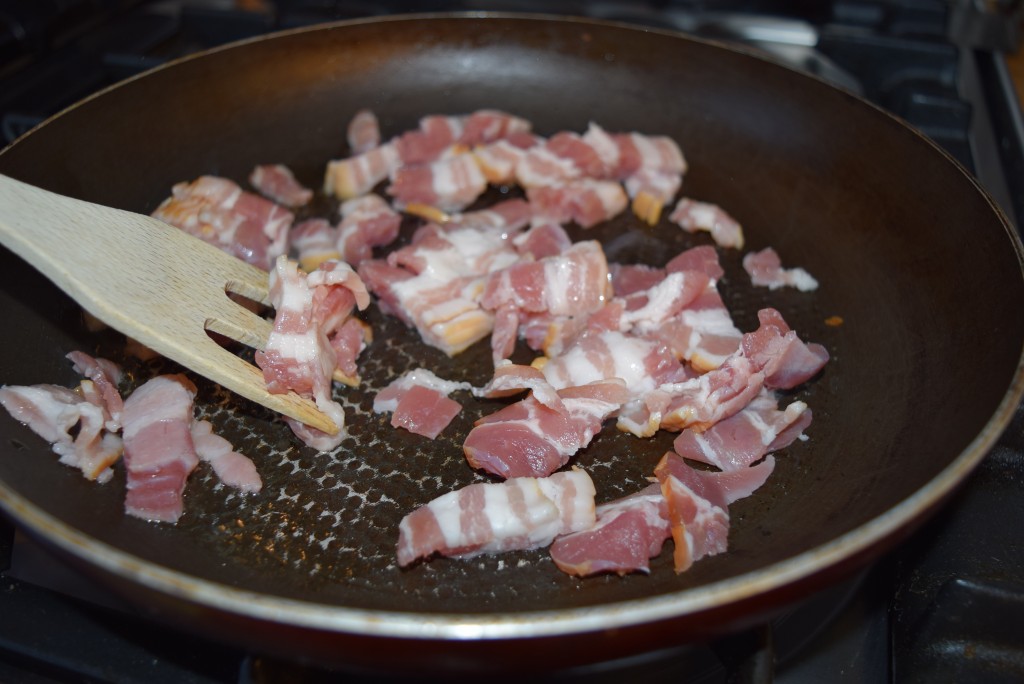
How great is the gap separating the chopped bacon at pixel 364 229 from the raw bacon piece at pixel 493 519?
0.83m

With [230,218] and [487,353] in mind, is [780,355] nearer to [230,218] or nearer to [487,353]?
[487,353]

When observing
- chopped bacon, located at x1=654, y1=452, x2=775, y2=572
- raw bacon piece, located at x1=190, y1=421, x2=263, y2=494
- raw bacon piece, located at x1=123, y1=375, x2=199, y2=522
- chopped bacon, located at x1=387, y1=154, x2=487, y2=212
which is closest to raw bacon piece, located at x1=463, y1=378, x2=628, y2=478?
chopped bacon, located at x1=654, y1=452, x2=775, y2=572

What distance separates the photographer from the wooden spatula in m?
1.43

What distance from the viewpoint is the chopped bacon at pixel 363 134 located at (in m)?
2.32

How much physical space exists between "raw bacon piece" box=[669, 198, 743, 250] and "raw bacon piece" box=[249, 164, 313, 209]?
1.03m

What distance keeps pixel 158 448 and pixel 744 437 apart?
44.8 inches

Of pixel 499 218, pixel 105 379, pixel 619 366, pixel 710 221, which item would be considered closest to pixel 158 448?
pixel 105 379

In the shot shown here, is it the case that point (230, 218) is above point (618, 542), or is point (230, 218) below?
above

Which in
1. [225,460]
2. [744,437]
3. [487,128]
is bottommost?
[225,460]

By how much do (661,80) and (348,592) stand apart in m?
1.74

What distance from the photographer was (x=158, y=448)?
1.51 m

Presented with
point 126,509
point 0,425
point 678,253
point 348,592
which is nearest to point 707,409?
point 678,253

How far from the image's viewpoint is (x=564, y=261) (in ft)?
6.09

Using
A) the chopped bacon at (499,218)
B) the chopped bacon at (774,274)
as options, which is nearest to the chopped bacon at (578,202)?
the chopped bacon at (499,218)
